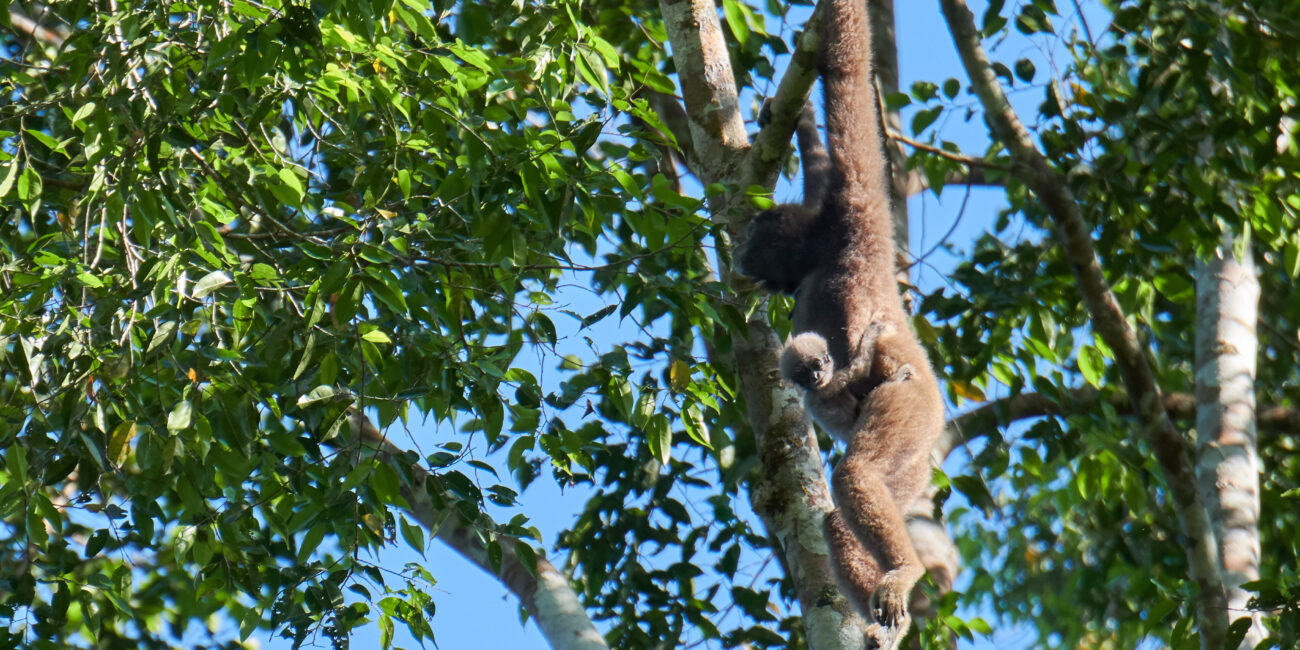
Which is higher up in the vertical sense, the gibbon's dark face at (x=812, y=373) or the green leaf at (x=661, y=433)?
the green leaf at (x=661, y=433)

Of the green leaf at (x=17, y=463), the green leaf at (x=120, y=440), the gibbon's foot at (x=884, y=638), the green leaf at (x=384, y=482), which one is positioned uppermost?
the green leaf at (x=120, y=440)

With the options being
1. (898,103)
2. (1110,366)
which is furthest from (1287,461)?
(898,103)

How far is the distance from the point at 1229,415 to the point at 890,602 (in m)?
3.05

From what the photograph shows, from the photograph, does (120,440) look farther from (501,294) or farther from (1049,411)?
(1049,411)

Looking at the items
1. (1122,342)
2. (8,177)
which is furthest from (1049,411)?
(8,177)

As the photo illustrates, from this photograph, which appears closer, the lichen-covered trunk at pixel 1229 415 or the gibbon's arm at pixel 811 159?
the gibbon's arm at pixel 811 159

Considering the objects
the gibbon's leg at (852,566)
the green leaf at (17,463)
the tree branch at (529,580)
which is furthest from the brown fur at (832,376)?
the green leaf at (17,463)

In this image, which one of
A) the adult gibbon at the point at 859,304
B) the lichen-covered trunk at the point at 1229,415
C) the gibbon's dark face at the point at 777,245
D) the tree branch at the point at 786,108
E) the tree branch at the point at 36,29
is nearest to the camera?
the adult gibbon at the point at 859,304

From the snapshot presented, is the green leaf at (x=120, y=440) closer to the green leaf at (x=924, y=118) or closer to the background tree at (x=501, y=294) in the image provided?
the background tree at (x=501, y=294)

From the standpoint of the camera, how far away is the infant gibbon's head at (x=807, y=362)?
4.32 metres

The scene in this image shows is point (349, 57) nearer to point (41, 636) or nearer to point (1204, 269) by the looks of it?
point (41, 636)

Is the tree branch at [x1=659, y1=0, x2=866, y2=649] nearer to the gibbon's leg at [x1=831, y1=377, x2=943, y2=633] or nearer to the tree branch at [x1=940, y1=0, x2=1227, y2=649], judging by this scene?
the gibbon's leg at [x1=831, y1=377, x2=943, y2=633]

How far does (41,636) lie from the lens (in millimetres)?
4875

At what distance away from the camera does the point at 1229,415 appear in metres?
5.91
